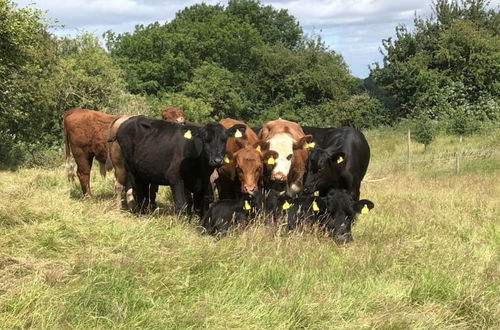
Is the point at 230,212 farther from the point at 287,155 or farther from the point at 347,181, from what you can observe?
the point at 347,181

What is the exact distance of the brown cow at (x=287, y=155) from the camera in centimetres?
739

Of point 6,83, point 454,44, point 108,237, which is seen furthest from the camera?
point 454,44

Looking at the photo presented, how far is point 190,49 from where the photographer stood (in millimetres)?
49406

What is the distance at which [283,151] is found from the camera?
7.52m

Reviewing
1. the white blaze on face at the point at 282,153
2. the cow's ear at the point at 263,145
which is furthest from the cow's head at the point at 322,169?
the cow's ear at the point at 263,145

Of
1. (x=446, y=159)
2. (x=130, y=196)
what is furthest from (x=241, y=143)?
(x=446, y=159)

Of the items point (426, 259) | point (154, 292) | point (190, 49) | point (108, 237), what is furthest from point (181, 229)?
point (190, 49)

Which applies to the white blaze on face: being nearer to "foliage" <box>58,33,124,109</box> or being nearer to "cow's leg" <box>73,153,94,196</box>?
"cow's leg" <box>73,153,94,196</box>

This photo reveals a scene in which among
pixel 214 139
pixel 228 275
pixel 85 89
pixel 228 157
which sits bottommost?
pixel 228 275

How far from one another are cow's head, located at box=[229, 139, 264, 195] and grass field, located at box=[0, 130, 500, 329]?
0.82 m

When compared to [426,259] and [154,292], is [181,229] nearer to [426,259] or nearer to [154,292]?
[154,292]

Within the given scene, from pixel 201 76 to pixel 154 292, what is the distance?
136ft

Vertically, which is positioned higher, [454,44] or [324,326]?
[454,44]

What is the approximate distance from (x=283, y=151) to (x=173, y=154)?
59.6 inches
